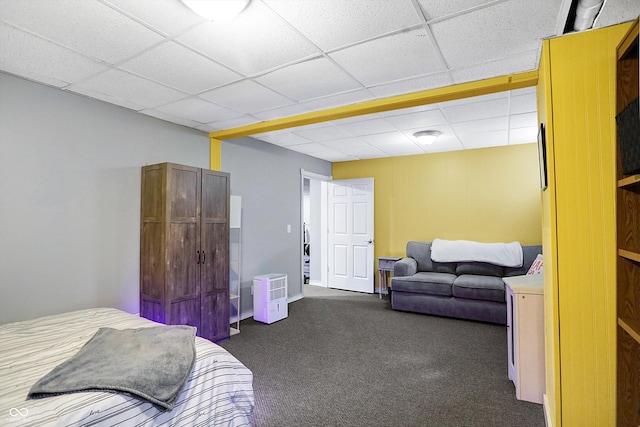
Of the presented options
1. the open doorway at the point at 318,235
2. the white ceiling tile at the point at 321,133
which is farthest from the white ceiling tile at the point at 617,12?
the open doorway at the point at 318,235

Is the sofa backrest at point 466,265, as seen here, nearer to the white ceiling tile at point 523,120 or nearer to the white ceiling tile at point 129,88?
the white ceiling tile at point 523,120

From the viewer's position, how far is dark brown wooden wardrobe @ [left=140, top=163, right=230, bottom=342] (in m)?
3.18

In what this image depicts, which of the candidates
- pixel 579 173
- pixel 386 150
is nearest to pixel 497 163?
pixel 386 150

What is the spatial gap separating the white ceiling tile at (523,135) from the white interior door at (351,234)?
7.76 ft

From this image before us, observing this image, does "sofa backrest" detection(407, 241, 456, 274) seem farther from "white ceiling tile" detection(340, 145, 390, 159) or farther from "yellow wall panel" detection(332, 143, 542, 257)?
"white ceiling tile" detection(340, 145, 390, 159)

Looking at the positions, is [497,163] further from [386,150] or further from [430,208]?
[386,150]

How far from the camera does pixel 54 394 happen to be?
1396mm

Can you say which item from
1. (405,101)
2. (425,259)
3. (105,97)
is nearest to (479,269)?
(425,259)

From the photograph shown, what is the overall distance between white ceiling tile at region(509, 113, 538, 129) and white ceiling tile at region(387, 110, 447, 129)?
76 cm

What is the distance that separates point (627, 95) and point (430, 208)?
406 cm

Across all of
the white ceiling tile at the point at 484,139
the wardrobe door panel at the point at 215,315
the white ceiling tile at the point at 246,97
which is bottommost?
the wardrobe door panel at the point at 215,315

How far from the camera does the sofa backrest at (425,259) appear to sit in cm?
510

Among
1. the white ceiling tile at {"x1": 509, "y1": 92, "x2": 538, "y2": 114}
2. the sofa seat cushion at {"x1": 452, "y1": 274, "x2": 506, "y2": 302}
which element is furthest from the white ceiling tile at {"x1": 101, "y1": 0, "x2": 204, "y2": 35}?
the sofa seat cushion at {"x1": 452, "y1": 274, "x2": 506, "y2": 302}

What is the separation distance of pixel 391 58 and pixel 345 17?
60cm
